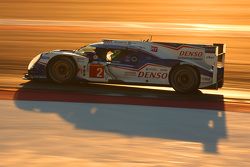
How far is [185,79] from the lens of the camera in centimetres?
1484

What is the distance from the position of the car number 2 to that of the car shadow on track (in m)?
0.43

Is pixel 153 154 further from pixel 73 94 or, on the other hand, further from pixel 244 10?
pixel 244 10

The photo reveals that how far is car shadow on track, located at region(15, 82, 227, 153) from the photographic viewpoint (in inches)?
441

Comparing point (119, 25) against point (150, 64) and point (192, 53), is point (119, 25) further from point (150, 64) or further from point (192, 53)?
point (192, 53)

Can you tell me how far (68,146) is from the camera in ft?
32.8

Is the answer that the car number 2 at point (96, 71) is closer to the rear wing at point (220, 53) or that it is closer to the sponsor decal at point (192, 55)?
the sponsor decal at point (192, 55)

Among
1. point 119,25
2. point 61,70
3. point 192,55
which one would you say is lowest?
point 61,70

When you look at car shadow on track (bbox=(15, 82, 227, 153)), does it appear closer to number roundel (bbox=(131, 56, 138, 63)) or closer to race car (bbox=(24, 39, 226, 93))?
race car (bbox=(24, 39, 226, 93))

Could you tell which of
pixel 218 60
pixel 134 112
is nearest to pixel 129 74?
pixel 134 112

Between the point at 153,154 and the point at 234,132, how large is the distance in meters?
2.38

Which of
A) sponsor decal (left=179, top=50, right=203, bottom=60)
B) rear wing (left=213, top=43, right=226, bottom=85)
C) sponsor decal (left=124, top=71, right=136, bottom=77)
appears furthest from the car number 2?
rear wing (left=213, top=43, right=226, bottom=85)

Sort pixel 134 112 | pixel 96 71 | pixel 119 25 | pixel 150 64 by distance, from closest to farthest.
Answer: pixel 134 112, pixel 150 64, pixel 96 71, pixel 119 25

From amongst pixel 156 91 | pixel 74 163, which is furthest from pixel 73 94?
pixel 74 163

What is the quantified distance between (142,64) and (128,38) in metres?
9.79
